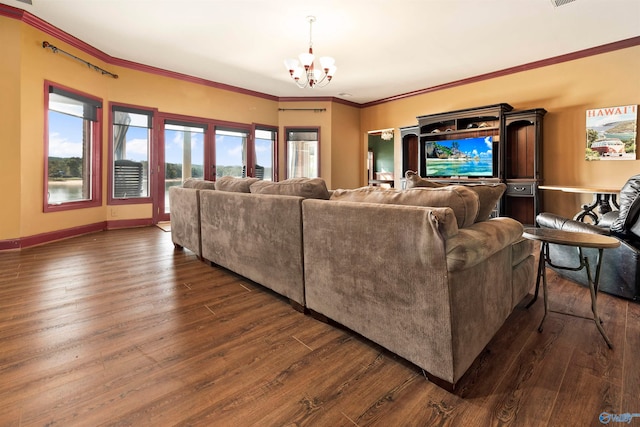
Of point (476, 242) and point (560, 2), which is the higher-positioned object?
point (560, 2)

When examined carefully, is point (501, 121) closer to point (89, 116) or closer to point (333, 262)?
point (333, 262)

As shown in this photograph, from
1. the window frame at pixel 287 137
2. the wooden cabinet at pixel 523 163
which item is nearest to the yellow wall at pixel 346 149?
the window frame at pixel 287 137

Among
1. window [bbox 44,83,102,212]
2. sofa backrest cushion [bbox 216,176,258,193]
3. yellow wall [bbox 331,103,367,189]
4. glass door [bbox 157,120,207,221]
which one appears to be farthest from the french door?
sofa backrest cushion [bbox 216,176,258,193]

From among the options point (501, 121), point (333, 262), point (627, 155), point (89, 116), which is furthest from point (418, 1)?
point (89, 116)

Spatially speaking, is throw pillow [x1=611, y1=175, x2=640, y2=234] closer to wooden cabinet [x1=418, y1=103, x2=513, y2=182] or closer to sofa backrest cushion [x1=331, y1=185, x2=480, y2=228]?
sofa backrest cushion [x1=331, y1=185, x2=480, y2=228]

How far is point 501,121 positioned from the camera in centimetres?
504

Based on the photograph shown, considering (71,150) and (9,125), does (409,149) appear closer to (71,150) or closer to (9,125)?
(71,150)

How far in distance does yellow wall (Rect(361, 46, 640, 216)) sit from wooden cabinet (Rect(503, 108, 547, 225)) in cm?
23

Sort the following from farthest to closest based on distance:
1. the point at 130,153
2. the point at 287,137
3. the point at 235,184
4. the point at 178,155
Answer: the point at 287,137 → the point at 178,155 → the point at 130,153 → the point at 235,184

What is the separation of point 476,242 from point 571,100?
16.5ft

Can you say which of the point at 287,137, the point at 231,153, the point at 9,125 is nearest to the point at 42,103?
the point at 9,125

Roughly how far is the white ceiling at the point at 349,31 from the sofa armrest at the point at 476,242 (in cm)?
295

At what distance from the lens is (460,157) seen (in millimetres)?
5715

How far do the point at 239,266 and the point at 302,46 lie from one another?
3466 mm
